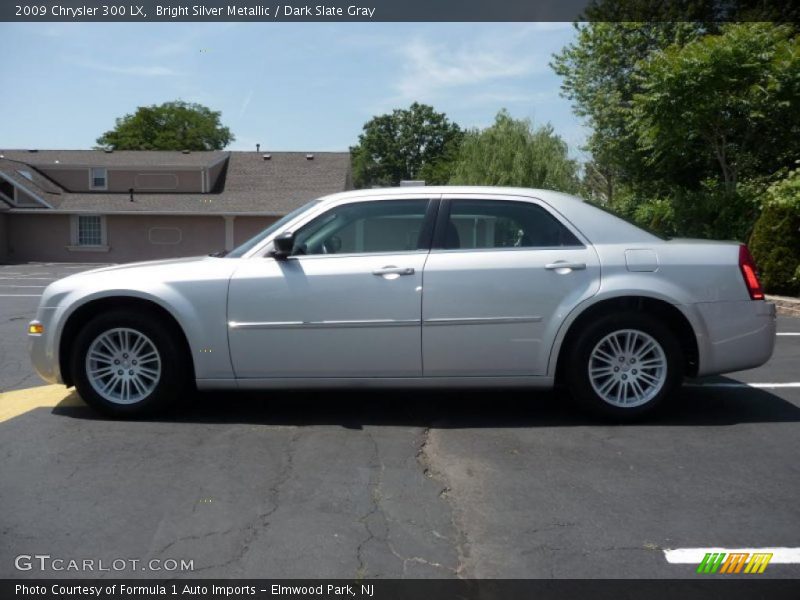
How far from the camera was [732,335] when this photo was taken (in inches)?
207

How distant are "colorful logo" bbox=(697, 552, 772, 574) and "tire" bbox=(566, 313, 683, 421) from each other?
2.00 meters

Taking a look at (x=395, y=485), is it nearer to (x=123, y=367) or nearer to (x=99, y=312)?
(x=123, y=367)

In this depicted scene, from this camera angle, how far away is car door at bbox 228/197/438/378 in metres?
5.17

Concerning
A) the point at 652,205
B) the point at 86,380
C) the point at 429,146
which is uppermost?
the point at 429,146

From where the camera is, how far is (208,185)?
3569 cm

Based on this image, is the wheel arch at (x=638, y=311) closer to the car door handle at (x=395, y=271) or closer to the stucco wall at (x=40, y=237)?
the car door handle at (x=395, y=271)

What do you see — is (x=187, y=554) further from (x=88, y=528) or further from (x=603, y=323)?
(x=603, y=323)

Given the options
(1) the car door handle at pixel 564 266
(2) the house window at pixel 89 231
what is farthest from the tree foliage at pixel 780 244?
(2) the house window at pixel 89 231

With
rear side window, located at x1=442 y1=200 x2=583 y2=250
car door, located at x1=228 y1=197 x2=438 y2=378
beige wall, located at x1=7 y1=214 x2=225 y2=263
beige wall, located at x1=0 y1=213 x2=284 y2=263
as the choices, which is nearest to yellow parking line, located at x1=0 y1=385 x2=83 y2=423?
car door, located at x1=228 y1=197 x2=438 y2=378

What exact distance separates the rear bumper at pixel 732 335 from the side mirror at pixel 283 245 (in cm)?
283

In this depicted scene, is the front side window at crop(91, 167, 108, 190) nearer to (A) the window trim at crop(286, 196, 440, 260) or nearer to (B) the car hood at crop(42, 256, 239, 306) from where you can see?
(B) the car hood at crop(42, 256, 239, 306)

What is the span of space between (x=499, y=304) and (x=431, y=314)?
1.55ft
